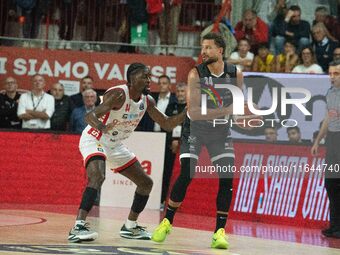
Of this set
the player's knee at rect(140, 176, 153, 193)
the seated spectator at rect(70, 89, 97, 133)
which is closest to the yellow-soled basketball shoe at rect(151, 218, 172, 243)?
the player's knee at rect(140, 176, 153, 193)

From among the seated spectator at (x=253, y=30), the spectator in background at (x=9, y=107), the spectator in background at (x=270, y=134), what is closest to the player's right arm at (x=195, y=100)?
the spectator in background at (x=270, y=134)

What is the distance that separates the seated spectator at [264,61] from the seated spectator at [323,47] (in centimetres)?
93

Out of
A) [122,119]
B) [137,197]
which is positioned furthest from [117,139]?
[137,197]

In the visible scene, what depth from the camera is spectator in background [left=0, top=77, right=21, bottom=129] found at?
17.9 meters

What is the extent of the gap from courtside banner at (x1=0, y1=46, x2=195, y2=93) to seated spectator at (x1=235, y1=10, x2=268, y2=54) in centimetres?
229

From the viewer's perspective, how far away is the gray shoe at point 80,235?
10.8 meters

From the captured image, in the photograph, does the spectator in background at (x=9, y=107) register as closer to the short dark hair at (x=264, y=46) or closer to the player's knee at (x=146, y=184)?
the short dark hair at (x=264, y=46)

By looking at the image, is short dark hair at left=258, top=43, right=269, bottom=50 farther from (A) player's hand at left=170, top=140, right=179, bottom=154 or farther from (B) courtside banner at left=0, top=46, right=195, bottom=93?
(A) player's hand at left=170, top=140, right=179, bottom=154

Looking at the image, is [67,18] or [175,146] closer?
[175,146]

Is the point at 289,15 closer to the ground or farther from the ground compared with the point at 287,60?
farther from the ground

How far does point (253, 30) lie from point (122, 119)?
851 cm

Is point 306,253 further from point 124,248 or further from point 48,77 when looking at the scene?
point 48,77

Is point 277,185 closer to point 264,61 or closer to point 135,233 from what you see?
point 264,61

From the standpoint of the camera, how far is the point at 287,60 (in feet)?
59.1
